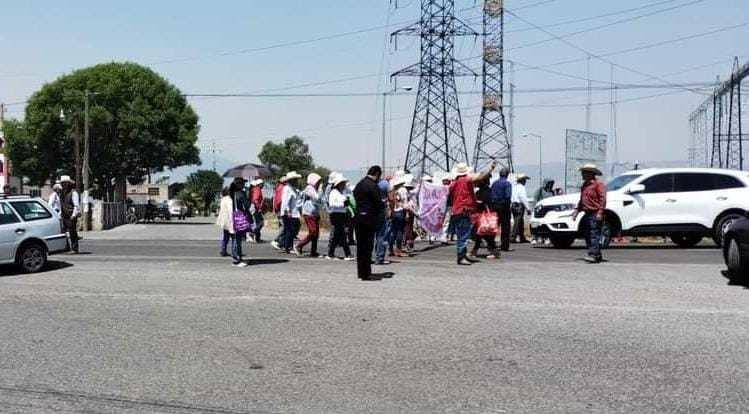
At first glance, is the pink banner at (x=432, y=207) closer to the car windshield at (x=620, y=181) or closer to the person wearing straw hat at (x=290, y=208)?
the car windshield at (x=620, y=181)

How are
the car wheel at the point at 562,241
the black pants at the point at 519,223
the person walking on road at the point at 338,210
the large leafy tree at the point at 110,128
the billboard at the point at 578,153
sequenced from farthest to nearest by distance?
the large leafy tree at the point at 110,128 < the billboard at the point at 578,153 < the black pants at the point at 519,223 < the car wheel at the point at 562,241 < the person walking on road at the point at 338,210

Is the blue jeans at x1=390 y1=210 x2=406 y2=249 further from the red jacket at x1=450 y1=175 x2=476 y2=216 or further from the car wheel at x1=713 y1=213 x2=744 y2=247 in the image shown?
the car wheel at x1=713 y1=213 x2=744 y2=247

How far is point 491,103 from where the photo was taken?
5381 cm

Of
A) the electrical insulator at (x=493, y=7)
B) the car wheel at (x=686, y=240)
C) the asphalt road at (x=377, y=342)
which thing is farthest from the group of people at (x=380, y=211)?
the electrical insulator at (x=493, y=7)

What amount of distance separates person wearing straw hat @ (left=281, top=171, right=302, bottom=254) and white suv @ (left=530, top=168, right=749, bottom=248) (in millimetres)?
5750

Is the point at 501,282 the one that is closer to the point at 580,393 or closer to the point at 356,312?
the point at 356,312

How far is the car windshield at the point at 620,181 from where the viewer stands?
18734mm

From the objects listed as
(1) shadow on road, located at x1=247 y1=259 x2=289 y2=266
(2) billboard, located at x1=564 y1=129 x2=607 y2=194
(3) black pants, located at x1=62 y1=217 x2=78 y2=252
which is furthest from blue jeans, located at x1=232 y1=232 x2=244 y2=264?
(2) billboard, located at x1=564 y1=129 x2=607 y2=194

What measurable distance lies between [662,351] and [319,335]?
322 centimetres

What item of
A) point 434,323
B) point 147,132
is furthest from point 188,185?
point 434,323

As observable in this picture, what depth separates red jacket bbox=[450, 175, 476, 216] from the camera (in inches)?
566

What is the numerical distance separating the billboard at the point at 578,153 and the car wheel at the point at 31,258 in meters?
19.9

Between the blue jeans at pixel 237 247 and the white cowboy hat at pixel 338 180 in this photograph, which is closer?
the blue jeans at pixel 237 247

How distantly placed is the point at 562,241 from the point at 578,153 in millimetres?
13819
